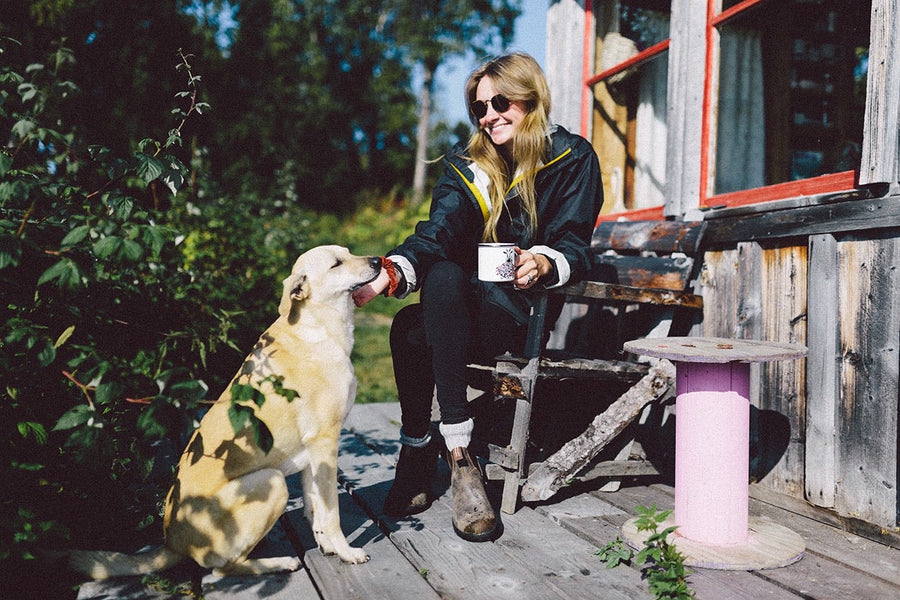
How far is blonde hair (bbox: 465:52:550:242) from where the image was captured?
301 cm

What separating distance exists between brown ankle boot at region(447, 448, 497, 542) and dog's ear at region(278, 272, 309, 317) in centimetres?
85

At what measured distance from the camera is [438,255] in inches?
114

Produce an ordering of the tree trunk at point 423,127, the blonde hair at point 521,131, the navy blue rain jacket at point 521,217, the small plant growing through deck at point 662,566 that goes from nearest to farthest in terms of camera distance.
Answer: the small plant growing through deck at point 662,566 < the navy blue rain jacket at point 521,217 < the blonde hair at point 521,131 < the tree trunk at point 423,127

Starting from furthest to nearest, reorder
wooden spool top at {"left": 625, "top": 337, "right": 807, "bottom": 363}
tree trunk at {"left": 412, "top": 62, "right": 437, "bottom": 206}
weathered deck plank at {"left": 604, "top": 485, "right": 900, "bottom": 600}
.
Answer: tree trunk at {"left": 412, "top": 62, "right": 437, "bottom": 206} < wooden spool top at {"left": 625, "top": 337, "right": 807, "bottom": 363} < weathered deck plank at {"left": 604, "top": 485, "right": 900, "bottom": 600}

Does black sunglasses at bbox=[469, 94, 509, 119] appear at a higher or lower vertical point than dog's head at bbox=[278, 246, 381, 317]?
higher

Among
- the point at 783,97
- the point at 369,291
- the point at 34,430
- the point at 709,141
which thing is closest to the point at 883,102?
the point at 709,141

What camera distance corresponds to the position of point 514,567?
219 cm

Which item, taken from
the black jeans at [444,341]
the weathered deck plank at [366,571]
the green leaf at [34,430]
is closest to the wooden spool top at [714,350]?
the black jeans at [444,341]

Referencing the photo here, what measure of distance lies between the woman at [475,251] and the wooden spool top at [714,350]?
1.70 ft

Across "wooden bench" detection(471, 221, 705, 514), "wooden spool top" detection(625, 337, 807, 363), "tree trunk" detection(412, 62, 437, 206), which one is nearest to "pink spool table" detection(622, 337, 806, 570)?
"wooden spool top" detection(625, 337, 807, 363)

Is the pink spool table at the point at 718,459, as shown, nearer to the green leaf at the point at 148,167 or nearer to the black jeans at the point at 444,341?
the black jeans at the point at 444,341

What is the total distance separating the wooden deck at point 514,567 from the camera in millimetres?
1993

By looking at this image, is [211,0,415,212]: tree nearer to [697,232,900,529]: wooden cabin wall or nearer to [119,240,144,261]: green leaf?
[697,232,900,529]: wooden cabin wall

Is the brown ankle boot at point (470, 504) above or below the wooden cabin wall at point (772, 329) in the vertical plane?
below
